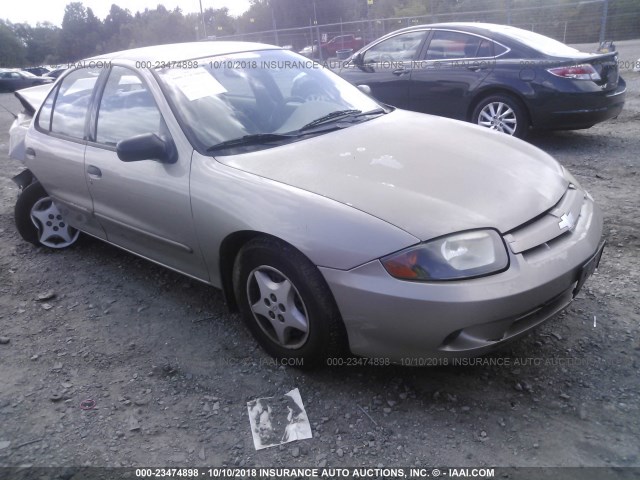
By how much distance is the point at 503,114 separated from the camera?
6.55 metres

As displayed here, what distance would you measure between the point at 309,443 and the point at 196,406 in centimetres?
62

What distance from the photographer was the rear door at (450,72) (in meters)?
6.68

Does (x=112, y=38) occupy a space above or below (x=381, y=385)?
above

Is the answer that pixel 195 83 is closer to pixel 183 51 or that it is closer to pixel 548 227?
pixel 183 51

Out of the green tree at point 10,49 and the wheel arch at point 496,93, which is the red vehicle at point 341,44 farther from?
the green tree at point 10,49

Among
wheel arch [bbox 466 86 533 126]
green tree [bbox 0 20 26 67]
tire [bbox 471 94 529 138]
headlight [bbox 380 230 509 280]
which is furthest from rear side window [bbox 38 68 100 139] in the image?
green tree [bbox 0 20 26 67]

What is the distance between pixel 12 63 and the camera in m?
45.1

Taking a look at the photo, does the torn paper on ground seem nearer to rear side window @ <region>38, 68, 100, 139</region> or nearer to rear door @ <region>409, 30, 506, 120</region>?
rear side window @ <region>38, 68, 100, 139</region>

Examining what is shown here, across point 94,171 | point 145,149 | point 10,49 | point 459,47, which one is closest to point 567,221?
point 145,149

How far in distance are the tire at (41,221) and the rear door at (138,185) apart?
108 cm

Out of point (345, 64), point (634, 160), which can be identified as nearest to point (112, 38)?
point (345, 64)

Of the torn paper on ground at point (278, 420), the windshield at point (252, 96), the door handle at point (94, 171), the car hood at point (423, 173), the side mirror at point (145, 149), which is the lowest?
the torn paper on ground at point (278, 420)

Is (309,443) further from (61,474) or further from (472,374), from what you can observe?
(61,474)

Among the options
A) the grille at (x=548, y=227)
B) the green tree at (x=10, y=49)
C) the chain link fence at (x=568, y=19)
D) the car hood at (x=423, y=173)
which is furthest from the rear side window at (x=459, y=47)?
the green tree at (x=10, y=49)
